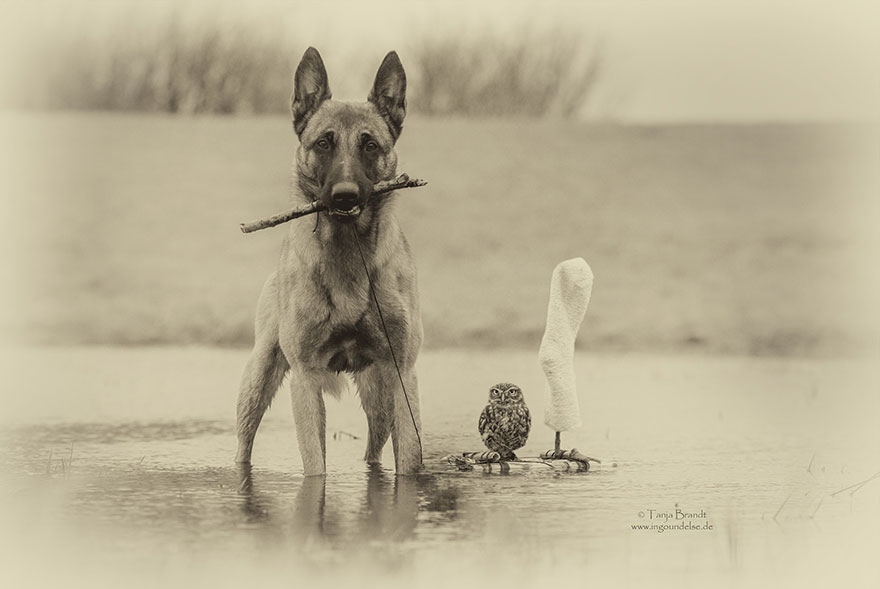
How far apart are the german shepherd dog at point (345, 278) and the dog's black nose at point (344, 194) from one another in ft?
0.86

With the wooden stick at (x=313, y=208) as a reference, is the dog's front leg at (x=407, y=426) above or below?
below

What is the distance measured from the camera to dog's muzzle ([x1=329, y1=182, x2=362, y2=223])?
7.64 metres

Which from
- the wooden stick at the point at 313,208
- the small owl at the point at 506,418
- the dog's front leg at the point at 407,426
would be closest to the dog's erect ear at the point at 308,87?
the wooden stick at the point at 313,208

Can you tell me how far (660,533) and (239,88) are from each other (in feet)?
69.4

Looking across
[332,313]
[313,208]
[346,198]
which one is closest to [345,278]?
[332,313]

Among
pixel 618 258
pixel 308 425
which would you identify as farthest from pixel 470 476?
pixel 618 258

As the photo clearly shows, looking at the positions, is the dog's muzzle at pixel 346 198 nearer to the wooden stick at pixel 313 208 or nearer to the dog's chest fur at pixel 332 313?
the wooden stick at pixel 313 208

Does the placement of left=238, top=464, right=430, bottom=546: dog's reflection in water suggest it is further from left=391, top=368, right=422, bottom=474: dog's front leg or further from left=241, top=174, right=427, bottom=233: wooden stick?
left=241, top=174, right=427, bottom=233: wooden stick

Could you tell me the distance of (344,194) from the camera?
764cm

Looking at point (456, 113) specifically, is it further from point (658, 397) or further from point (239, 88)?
point (658, 397)

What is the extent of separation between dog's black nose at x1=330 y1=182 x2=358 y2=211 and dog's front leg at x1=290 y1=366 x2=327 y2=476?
1212 millimetres

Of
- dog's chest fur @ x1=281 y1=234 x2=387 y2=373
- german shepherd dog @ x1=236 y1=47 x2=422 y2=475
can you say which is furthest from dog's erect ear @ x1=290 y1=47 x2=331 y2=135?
dog's chest fur @ x1=281 y1=234 x2=387 y2=373

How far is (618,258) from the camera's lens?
2181 centimetres

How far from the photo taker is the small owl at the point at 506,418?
28.4 feet
